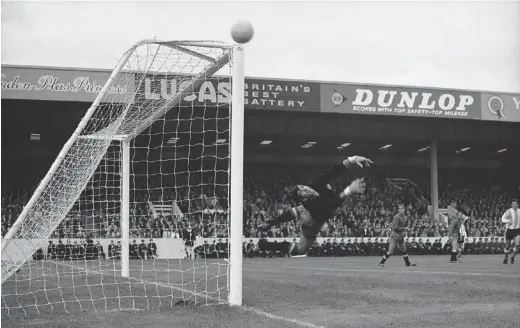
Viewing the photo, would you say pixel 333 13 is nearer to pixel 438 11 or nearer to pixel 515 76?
pixel 438 11

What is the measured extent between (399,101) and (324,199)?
27.7 meters

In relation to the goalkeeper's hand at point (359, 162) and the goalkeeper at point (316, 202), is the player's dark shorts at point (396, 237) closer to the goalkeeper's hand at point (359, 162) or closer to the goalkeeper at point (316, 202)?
the goalkeeper at point (316, 202)

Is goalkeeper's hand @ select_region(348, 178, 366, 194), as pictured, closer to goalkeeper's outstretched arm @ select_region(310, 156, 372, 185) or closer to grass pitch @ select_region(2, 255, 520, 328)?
goalkeeper's outstretched arm @ select_region(310, 156, 372, 185)

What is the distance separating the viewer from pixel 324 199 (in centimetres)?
609

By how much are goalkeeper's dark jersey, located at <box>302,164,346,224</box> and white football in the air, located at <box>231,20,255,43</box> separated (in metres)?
3.81

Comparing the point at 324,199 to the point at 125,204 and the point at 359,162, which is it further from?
the point at 125,204

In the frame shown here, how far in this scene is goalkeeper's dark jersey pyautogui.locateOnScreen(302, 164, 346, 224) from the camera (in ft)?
19.6

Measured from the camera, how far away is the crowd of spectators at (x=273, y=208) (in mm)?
29344

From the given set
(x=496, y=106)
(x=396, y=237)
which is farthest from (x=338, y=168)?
(x=496, y=106)

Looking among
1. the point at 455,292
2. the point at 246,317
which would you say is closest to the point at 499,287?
the point at 455,292

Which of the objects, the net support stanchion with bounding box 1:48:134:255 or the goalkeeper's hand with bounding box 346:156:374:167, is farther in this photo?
the net support stanchion with bounding box 1:48:134:255

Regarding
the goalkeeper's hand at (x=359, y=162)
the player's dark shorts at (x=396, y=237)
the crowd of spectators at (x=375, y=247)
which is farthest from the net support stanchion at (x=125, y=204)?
the crowd of spectators at (x=375, y=247)

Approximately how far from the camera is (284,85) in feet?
103

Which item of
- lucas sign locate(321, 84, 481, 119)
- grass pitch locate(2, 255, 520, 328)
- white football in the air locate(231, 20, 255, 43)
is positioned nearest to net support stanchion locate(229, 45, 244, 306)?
grass pitch locate(2, 255, 520, 328)
